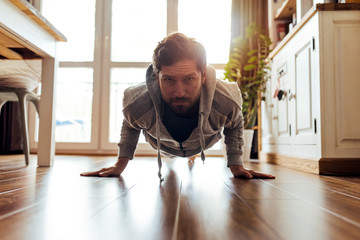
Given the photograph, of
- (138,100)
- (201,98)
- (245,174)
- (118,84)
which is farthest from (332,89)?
(118,84)

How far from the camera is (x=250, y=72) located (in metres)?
3.36

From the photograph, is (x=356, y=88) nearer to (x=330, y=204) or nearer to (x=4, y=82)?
(x=330, y=204)

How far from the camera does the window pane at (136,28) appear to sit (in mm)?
3758

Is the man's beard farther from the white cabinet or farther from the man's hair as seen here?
the white cabinet

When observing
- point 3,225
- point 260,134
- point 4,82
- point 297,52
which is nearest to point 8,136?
point 4,82

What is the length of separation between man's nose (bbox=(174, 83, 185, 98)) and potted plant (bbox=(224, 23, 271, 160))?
1.80 m

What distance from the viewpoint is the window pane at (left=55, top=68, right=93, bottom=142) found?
4.10 metres

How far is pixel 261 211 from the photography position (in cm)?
69

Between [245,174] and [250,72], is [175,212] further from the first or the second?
[250,72]

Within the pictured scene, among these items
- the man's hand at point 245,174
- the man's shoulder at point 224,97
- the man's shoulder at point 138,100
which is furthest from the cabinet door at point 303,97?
the man's shoulder at point 138,100

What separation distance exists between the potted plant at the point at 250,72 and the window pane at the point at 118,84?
1.13 m

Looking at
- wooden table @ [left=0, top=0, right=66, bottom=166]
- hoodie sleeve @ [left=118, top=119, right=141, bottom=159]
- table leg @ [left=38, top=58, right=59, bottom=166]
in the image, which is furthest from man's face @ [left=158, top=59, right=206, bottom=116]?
table leg @ [left=38, top=58, right=59, bottom=166]

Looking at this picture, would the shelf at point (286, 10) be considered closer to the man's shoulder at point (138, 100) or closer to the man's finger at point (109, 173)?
the man's shoulder at point (138, 100)

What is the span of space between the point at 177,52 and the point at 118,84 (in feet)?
10.1
